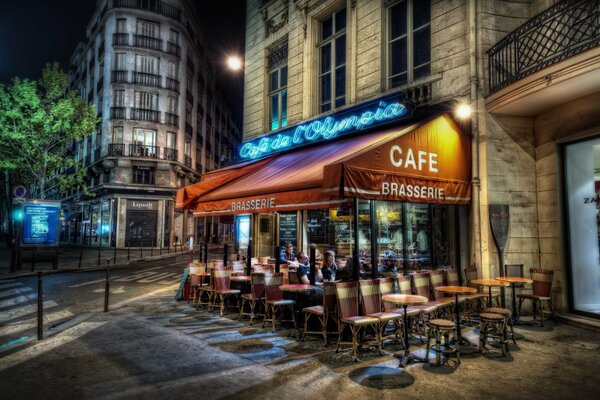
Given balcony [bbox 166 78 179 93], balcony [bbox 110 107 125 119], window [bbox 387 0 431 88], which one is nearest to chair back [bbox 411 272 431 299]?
window [bbox 387 0 431 88]

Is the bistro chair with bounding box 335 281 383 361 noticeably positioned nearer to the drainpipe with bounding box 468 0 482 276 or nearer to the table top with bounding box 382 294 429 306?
the table top with bounding box 382 294 429 306

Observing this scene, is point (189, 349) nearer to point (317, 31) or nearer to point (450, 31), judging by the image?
point (450, 31)

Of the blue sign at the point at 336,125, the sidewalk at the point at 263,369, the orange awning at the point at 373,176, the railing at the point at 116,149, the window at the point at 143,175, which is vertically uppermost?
the railing at the point at 116,149

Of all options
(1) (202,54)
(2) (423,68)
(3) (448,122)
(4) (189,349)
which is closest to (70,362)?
(4) (189,349)

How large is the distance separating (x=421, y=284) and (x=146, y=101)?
3330 cm

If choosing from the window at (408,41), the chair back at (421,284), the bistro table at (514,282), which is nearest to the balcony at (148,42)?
the window at (408,41)

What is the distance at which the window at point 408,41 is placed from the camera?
9.98 meters

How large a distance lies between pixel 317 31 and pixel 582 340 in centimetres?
1148

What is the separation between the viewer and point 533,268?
25.6ft

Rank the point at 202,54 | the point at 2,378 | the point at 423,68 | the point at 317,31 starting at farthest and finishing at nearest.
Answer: the point at 202,54, the point at 317,31, the point at 423,68, the point at 2,378

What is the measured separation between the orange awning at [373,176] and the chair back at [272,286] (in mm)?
1345

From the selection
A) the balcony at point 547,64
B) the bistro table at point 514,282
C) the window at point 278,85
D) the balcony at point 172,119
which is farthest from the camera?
the balcony at point 172,119

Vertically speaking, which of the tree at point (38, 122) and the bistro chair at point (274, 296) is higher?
the tree at point (38, 122)

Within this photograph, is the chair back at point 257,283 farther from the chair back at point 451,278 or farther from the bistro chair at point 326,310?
the chair back at point 451,278
